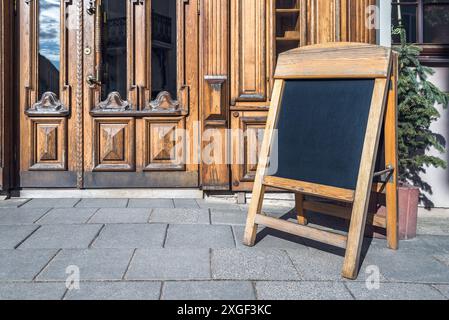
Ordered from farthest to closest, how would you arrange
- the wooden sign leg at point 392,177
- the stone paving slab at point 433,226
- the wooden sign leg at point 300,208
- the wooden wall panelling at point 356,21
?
1. the wooden wall panelling at point 356,21
2. the stone paving slab at point 433,226
3. the wooden sign leg at point 300,208
4. the wooden sign leg at point 392,177

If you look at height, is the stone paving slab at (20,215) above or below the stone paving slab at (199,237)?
above

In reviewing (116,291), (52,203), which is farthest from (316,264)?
(52,203)

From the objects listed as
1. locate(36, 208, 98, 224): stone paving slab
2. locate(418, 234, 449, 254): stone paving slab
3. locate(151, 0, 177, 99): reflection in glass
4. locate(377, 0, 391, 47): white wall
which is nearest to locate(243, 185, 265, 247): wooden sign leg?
locate(418, 234, 449, 254): stone paving slab

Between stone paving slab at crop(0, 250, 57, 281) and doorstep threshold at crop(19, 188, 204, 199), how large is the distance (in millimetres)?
1805

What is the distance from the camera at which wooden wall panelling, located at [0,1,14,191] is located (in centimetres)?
458

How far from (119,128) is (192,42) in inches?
49.9

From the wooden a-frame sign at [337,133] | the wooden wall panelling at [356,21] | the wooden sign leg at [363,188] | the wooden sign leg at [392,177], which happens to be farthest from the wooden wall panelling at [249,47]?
the wooden sign leg at [363,188]

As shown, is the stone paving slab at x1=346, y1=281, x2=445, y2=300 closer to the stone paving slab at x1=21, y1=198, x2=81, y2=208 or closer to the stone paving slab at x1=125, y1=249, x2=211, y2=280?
the stone paving slab at x1=125, y1=249, x2=211, y2=280

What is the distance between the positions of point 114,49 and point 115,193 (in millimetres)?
1624

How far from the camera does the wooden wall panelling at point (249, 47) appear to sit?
463 centimetres

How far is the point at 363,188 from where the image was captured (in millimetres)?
2689

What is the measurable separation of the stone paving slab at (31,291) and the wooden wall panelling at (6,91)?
250 centimetres

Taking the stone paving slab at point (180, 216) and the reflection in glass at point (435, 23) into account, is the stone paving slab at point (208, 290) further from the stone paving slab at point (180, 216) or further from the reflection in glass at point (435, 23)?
the reflection in glass at point (435, 23)

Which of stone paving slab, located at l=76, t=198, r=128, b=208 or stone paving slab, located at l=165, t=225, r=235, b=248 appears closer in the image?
stone paving slab, located at l=165, t=225, r=235, b=248
